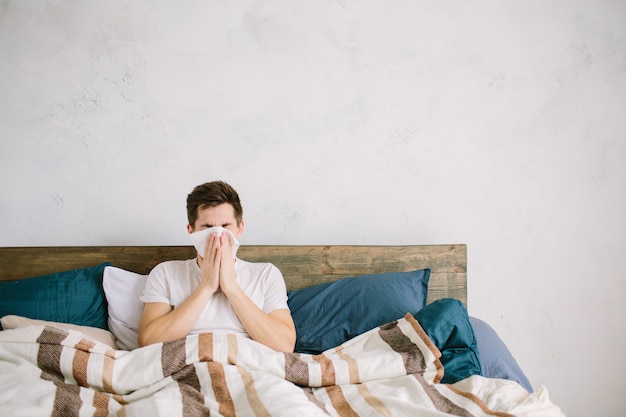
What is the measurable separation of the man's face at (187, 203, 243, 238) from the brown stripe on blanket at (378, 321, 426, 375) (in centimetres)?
56

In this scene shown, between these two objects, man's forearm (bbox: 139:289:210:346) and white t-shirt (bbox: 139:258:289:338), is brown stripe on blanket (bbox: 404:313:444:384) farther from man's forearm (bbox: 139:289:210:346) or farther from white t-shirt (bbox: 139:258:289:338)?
man's forearm (bbox: 139:289:210:346)

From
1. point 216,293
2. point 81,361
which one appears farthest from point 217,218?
point 81,361

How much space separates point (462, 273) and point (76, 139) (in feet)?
5.12

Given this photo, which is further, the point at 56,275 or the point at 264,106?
the point at 264,106

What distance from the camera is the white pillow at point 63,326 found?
1533 mm

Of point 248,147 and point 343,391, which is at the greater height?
point 248,147

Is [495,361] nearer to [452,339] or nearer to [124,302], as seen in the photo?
[452,339]

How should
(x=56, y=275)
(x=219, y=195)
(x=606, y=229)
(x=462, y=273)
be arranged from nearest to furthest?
1. (x=219, y=195)
2. (x=56, y=275)
3. (x=462, y=273)
4. (x=606, y=229)

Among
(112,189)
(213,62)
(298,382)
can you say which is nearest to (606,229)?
(298,382)

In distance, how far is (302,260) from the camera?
6.56 ft

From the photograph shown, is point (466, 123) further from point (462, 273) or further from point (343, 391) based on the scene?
point (343, 391)

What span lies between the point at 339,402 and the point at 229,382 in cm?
26

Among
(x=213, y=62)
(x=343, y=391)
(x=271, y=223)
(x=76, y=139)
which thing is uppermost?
(x=213, y=62)

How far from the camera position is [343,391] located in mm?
1304
